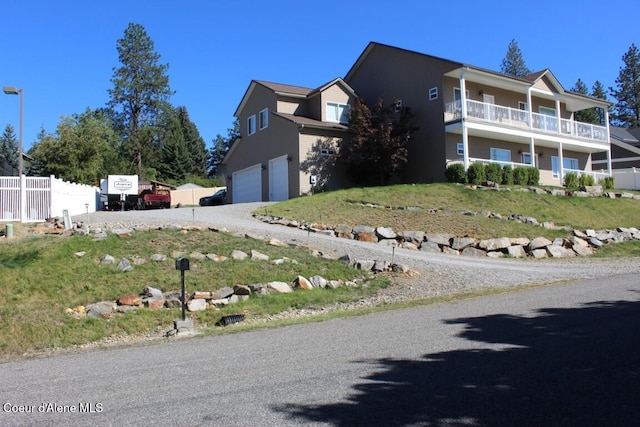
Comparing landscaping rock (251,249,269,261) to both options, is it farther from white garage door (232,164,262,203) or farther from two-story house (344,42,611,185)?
white garage door (232,164,262,203)

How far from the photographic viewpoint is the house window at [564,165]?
3477 centimetres

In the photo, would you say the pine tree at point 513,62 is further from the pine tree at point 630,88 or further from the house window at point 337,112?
the house window at point 337,112

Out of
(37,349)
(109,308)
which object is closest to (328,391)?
(37,349)

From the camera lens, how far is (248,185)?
34.1 meters

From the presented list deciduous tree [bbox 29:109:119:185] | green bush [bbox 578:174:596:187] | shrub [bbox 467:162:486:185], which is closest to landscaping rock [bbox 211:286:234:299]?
shrub [bbox 467:162:486:185]

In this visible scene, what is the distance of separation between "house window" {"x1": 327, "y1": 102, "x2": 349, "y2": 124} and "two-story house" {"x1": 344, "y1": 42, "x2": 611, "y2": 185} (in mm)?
2660

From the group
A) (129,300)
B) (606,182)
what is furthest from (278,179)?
(606,182)

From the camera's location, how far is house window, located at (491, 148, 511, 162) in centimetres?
3136

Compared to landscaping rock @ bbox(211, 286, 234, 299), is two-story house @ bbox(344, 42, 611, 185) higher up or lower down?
higher up

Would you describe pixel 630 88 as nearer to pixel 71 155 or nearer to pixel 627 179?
pixel 627 179

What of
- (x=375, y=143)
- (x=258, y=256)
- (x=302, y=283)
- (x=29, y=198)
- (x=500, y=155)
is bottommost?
(x=302, y=283)

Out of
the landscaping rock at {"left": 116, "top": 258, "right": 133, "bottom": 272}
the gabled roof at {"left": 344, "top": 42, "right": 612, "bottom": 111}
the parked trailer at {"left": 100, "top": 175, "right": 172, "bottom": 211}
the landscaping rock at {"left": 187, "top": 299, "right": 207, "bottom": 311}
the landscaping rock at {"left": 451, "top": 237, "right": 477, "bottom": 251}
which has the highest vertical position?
the gabled roof at {"left": 344, "top": 42, "right": 612, "bottom": 111}

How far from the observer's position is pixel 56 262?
12.0m

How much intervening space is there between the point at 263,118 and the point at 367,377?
93.5 feet
